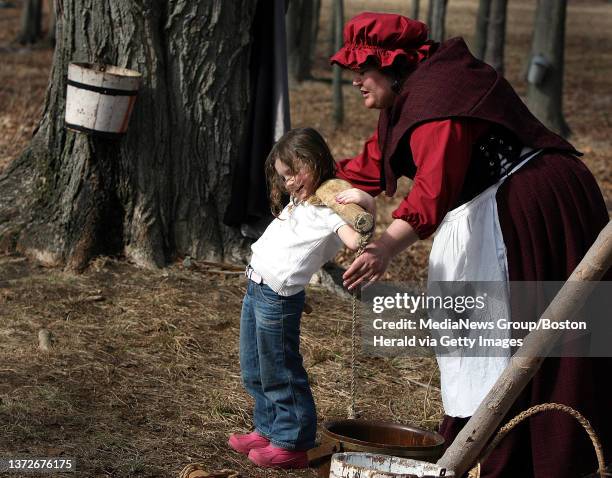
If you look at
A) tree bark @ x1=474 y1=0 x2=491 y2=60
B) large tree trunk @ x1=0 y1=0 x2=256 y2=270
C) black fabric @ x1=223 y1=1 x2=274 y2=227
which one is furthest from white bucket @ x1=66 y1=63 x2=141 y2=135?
tree bark @ x1=474 y1=0 x2=491 y2=60

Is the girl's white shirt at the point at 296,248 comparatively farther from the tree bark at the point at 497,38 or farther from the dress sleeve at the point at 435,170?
the tree bark at the point at 497,38

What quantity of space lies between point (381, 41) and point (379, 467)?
155 centimetres

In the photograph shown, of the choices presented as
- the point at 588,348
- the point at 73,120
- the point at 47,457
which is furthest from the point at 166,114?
the point at 588,348

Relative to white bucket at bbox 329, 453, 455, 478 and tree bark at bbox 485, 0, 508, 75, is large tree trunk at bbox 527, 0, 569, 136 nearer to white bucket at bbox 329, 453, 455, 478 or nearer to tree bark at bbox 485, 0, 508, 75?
tree bark at bbox 485, 0, 508, 75

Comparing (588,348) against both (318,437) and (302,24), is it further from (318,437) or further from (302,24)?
(302,24)

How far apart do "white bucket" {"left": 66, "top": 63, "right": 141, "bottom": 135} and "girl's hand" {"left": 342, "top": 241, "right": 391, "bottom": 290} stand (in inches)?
108

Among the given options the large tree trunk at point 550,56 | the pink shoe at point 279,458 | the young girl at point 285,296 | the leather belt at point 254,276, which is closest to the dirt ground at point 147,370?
the pink shoe at point 279,458

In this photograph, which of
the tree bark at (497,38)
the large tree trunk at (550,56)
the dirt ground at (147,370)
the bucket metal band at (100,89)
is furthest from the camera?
the tree bark at (497,38)

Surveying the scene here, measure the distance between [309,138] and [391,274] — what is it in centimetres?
382

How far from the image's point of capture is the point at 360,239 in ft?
11.3

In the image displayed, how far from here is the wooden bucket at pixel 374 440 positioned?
132 inches

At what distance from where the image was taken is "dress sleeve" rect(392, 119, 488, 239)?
3371 millimetres

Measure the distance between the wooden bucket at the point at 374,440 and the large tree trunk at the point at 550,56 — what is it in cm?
1130

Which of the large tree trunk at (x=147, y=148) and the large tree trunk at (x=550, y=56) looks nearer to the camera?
the large tree trunk at (x=147, y=148)
